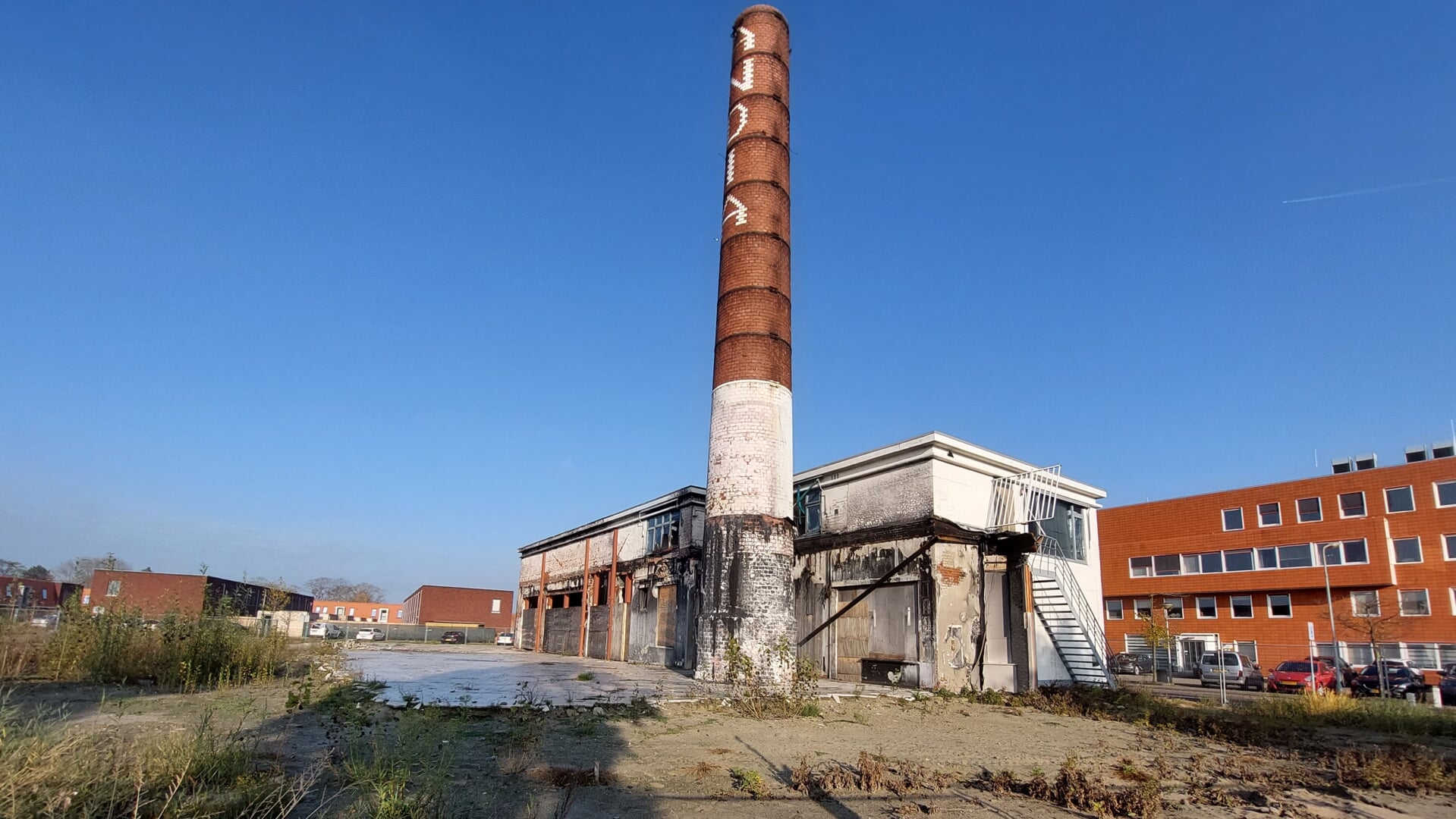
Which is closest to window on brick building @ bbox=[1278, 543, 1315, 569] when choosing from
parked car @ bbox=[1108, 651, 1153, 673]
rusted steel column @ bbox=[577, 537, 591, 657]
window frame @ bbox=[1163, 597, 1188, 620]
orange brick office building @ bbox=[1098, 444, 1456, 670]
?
orange brick office building @ bbox=[1098, 444, 1456, 670]

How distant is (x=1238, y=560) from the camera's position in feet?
134

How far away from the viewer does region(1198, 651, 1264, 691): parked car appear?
98.6ft

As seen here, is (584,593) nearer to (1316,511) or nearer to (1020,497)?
(1020,497)

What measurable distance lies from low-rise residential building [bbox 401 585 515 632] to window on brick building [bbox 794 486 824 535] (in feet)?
168

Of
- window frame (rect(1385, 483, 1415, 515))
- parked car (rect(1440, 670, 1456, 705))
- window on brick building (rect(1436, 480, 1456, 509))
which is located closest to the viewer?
parked car (rect(1440, 670, 1456, 705))

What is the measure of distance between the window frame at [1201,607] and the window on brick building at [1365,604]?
5.77 metres

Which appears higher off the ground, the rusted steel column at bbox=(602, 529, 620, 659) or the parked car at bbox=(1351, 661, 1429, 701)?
the rusted steel column at bbox=(602, 529, 620, 659)

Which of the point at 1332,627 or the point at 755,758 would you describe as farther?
the point at 1332,627

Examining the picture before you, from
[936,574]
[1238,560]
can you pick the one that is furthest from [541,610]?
[1238,560]

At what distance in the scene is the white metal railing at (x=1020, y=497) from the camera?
20773 mm

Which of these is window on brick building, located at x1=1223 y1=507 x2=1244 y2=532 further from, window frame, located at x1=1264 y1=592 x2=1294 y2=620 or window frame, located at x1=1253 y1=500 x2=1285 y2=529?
window frame, located at x1=1264 y1=592 x2=1294 y2=620

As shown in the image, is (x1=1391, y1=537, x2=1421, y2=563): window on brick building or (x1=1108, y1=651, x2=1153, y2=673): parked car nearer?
(x1=1108, y1=651, x2=1153, y2=673): parked car

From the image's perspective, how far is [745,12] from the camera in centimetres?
2072

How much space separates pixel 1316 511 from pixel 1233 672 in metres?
13.7
